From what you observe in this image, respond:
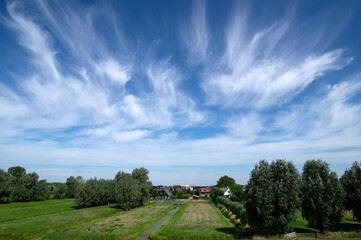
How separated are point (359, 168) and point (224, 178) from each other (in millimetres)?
152503

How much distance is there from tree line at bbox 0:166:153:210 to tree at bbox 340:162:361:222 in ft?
203

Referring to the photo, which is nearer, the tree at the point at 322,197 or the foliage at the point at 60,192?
the tree at the point at 322,197

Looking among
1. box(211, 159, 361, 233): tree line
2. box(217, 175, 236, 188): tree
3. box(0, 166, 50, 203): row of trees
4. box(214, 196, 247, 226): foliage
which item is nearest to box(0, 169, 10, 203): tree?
box(0, 166, 50, 203): row of trees

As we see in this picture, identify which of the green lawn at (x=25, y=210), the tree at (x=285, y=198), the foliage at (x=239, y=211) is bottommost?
the green lawn at (x=25, y=210)

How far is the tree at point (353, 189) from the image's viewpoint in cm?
3037

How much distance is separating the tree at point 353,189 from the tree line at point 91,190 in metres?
61.8

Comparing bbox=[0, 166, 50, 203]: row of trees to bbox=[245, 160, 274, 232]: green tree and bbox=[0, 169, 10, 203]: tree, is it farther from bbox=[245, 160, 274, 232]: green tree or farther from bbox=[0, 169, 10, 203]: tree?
bbox=[245, 160, 274, 232]: green tree

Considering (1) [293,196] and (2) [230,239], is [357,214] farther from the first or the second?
(2) [230,239]

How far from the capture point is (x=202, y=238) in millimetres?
29375

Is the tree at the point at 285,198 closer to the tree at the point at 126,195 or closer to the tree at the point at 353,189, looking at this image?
the tree at the point at 353,189

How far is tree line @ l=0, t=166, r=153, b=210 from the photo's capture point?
7306 centimetres

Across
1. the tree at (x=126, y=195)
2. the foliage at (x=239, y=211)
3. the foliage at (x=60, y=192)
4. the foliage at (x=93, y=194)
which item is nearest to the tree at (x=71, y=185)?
the foliage at (x=60, y=192)

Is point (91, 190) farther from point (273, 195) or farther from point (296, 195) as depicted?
point (296, 195)

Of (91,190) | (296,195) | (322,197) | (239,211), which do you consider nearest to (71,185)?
(91,190)
